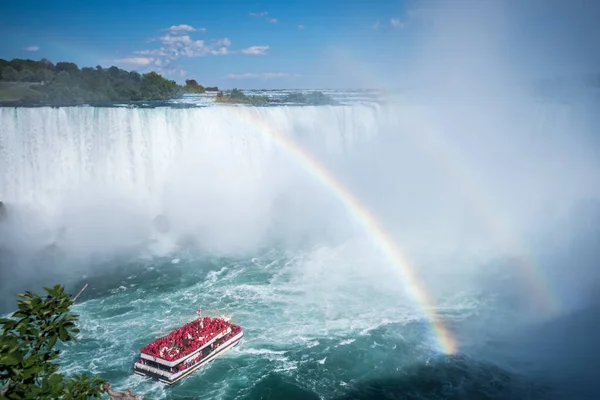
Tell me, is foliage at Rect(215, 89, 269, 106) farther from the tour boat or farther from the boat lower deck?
the boat lower deck

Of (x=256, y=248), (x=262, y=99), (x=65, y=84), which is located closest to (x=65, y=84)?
(x=65, y=84)

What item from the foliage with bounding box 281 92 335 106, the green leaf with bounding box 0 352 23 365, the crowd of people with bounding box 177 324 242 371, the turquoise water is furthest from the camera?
the foliage with bounding box 281 92 335 106

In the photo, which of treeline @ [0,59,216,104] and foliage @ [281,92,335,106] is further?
foliage @ [281,92,335,106]

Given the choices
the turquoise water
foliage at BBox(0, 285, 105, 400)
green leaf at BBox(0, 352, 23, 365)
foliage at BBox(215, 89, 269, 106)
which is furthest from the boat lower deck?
foliage at BBox(215, 89, 269, 106)

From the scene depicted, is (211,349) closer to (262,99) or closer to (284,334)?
(284,334)

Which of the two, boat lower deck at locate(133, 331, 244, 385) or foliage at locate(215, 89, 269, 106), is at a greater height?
foliage at locate(215, 89, 269, 106)

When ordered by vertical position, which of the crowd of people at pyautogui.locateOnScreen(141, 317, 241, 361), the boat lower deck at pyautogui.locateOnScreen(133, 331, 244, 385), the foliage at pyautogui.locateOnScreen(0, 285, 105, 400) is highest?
the foliage at pyautogui.locateOnScreen(0, 285, 105, 400)
